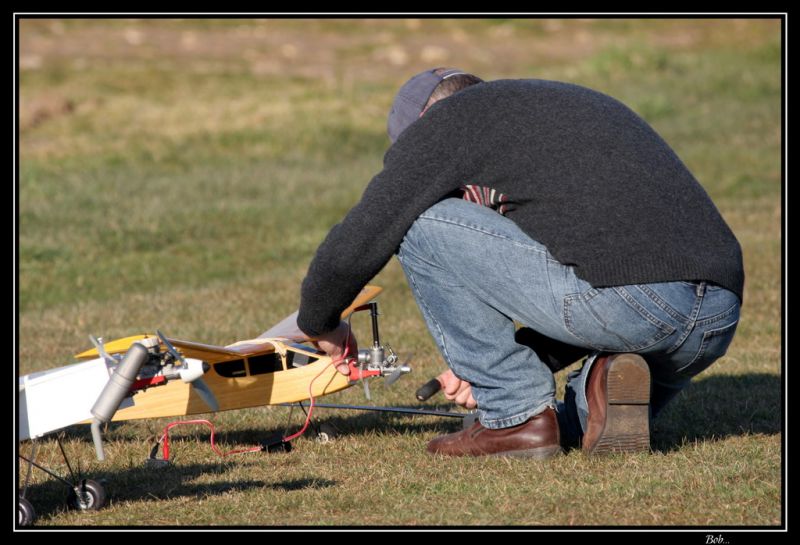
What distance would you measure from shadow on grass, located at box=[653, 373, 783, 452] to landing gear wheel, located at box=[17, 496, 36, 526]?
2437mm

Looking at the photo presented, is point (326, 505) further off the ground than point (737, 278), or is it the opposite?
point (737, 278)

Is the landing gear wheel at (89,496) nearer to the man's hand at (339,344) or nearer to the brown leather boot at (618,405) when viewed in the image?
the man's hand at (339,344)

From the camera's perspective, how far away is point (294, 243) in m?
11.0

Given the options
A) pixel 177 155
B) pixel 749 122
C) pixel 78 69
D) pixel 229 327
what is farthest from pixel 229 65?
pixel 229 327

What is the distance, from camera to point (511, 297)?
12.8ft

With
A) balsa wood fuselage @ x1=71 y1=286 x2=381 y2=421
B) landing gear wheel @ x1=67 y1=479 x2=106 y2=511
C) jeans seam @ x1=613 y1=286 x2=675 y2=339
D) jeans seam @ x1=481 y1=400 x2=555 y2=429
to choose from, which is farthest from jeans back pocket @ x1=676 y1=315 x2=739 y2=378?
landing gear wheel @ x1=67 y1=479 x2=106 y2=511

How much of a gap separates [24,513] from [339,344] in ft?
4.71

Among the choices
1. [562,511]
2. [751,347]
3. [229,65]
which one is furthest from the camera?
[229,65]

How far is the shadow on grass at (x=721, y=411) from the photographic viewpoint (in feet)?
15.4

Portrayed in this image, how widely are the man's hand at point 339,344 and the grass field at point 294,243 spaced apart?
1.24ft

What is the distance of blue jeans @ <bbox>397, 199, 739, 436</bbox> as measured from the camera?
382 centimetres

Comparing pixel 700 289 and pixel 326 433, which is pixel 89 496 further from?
pixel 700 289

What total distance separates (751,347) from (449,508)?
12.7 feet

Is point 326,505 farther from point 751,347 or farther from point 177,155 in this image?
point 177,155
